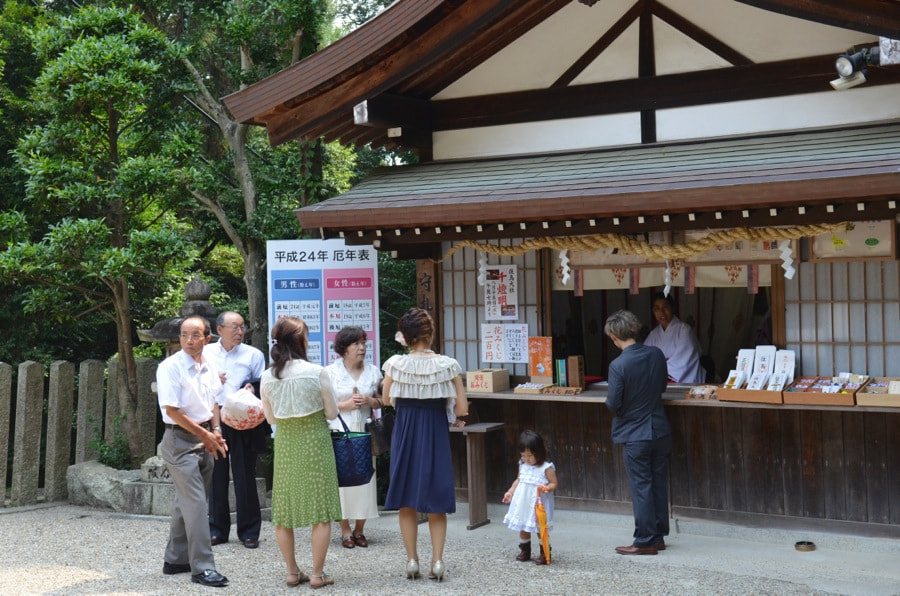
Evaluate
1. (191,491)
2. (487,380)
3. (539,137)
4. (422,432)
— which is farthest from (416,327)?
(539,137)

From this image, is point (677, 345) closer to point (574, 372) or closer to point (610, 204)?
point (574, 372)

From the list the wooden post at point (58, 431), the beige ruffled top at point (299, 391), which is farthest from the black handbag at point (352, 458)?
the wooden post at point (58, 431)

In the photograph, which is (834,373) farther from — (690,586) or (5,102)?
(5,102)

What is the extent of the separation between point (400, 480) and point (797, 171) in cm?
351

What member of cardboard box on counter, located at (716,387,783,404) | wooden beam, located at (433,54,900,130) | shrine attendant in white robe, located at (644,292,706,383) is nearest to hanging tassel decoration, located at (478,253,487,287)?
wooden beam, located at (433,54,900,130)

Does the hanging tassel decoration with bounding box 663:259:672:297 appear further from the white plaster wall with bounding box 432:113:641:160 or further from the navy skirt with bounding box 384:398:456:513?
the navy skirt with bounding box 384:398:456:513

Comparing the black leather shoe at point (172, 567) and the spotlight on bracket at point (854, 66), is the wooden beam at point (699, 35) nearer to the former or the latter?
the spotlight on bracket at point (854, 66)

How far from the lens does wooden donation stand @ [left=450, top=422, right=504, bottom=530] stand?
27.3 ft

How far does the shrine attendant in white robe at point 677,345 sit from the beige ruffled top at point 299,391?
144 inches

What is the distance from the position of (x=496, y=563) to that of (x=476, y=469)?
4.13ft

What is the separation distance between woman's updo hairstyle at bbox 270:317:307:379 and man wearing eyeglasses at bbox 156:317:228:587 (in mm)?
695

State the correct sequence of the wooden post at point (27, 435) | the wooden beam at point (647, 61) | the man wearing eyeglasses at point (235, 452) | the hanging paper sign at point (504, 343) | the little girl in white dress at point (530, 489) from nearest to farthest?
the little girl in white dress at point (530, 489), the man wearing eyeglasses at point (235, 452), the wooden beam at point (647, 61), the hanging paper sign at point (504, 343), the wooden post at point (27, 435)

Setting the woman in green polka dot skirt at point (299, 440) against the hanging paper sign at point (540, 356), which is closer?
the woman in green polka dot skirt at point (299, 440)

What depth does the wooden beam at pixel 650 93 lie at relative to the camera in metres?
7.74
